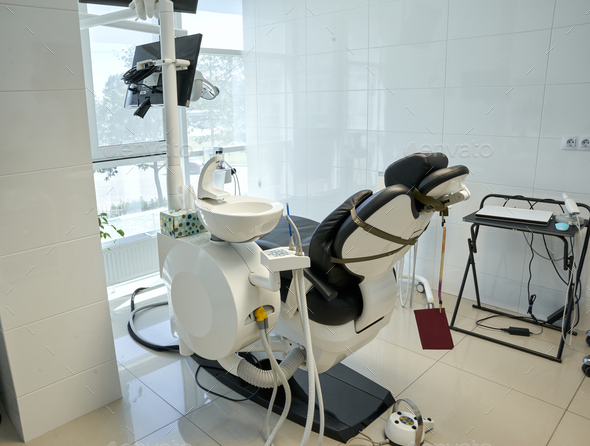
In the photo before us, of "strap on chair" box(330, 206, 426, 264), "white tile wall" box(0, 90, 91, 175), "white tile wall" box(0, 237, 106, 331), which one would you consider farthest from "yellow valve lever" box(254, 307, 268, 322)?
"white tile wall" box(0, 90, 91, 175)

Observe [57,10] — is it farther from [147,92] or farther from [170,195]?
[170,195]

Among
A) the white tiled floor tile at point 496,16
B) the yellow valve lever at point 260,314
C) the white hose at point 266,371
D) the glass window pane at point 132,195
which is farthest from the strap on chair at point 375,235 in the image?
the glass window pane at point 132,195

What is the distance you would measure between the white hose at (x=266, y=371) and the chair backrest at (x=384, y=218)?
0.36 m

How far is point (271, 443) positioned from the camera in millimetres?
1934

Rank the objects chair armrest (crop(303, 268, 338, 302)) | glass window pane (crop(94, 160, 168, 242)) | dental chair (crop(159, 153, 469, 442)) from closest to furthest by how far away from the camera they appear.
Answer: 1. dental chair (crop(159, 153, 469, 442))
2. chair armrest (crop(303, 268, 338, 302))
3. glass window pane (crop(94, 160, 168, 242))

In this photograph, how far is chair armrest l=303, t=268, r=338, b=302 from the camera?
189 centimetres

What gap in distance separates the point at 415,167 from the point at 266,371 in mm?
1022

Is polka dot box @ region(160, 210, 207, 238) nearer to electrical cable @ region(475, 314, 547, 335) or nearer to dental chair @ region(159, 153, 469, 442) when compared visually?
dental chair @ region(159, 153, 469, 442)

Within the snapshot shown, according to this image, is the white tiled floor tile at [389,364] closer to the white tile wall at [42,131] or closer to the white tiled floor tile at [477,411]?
the white tiled floor tile at [477,411]

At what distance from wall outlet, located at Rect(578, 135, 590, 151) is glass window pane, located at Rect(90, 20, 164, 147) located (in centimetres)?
310

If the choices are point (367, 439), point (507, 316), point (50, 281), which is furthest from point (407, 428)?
point (50, 281)

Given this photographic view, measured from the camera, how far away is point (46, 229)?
1938mm

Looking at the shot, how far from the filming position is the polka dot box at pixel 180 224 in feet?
6.53

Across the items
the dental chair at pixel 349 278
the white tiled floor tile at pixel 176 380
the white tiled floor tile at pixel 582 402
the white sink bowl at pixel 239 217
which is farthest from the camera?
the white tiled floor tile at pixel 176 380
